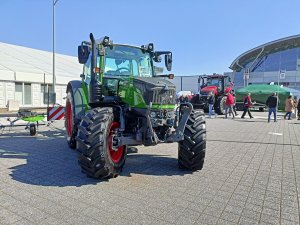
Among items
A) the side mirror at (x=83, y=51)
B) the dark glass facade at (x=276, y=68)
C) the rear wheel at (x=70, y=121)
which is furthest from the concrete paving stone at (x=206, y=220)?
the dark glass facade at (x=276, y=68)

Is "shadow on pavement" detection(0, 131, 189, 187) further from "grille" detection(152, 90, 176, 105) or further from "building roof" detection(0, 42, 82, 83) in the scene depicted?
"building roof" detection(0, 42, 82, 83)

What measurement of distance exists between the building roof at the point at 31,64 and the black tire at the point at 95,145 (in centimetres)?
1475

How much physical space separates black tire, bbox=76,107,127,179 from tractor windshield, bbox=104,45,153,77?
148cm

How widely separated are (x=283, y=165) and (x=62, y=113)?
7.00 metres

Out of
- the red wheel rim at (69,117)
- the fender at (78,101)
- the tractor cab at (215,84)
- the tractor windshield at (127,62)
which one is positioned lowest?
the red wheel rim at (69,117)

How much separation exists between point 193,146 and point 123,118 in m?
1.41

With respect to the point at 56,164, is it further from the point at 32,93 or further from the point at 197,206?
the point at 32,93

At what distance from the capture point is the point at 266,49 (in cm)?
5944

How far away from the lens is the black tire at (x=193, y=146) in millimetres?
4883

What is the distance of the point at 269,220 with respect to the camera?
3215mm

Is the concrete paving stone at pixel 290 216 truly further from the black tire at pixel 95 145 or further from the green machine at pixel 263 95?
the green machine at pixel 263 95

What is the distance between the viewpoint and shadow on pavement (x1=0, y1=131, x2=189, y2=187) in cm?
448

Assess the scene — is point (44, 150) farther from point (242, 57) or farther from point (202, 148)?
point (242, 57)

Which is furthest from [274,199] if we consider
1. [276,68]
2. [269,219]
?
[276,68]
